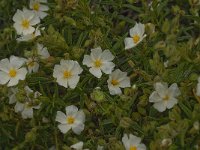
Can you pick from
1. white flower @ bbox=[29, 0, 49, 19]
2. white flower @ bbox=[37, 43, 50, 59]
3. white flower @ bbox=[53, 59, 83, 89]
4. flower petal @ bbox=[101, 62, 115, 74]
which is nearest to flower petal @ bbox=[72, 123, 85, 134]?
white flower @ bbox=[53, 59, 83, 89]

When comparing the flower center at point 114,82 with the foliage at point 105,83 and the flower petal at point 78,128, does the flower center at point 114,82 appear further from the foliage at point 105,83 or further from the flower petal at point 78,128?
the flower petal at point 78,128

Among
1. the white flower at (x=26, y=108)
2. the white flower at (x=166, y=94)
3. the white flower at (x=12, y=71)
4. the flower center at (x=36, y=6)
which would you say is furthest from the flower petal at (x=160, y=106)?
the flower center at (x=36, y=6)

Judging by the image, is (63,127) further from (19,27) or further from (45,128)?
(19,27)

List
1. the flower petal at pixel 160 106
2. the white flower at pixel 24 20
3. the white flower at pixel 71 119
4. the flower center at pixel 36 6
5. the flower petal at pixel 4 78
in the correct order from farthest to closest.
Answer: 1. the flower center at pixel 36 6
2. the white flower at pixel 24 20
3. the flower petal at pixel 4 78
4. the white flower at pixel 71 119
5. the flower petal at pixel 160 106

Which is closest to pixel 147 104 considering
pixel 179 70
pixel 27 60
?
pixel 179 70

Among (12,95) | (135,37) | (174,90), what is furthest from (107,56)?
(12,95)

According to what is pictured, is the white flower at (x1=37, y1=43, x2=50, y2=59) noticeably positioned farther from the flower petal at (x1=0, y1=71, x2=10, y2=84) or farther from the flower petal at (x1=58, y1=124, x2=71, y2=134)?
the flower petal at (x1=58, y1=124, x2=71, y2=134)
